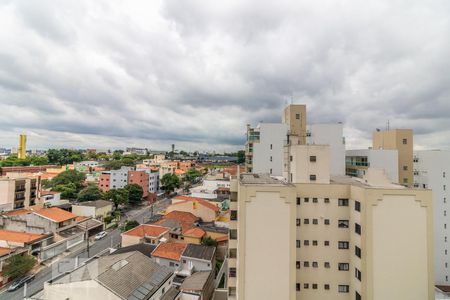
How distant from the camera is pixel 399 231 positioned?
697 inches

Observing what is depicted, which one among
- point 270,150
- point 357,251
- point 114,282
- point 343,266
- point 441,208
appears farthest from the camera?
point 441,208

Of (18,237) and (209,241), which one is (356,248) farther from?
(18,237)

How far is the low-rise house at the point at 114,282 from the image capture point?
17750mm

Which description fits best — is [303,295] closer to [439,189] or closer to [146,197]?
[439,189]

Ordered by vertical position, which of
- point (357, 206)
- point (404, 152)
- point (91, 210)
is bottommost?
point (91, 210)

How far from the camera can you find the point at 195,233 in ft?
123

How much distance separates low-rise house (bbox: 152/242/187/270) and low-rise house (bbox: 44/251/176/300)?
22.3ft

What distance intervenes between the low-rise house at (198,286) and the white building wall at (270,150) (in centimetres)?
1436

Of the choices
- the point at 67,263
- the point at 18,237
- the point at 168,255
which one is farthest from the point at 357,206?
the point at 18,237

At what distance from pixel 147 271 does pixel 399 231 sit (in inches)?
787

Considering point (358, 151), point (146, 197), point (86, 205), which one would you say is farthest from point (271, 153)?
point (146, 197)

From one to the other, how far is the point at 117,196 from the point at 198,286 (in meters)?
39.5

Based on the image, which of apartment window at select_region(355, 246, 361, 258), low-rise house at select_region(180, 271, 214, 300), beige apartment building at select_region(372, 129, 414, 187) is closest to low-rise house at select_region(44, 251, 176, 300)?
low-rise house at select_region(180, 271, 214, 300)

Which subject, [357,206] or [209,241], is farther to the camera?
[209,241]
